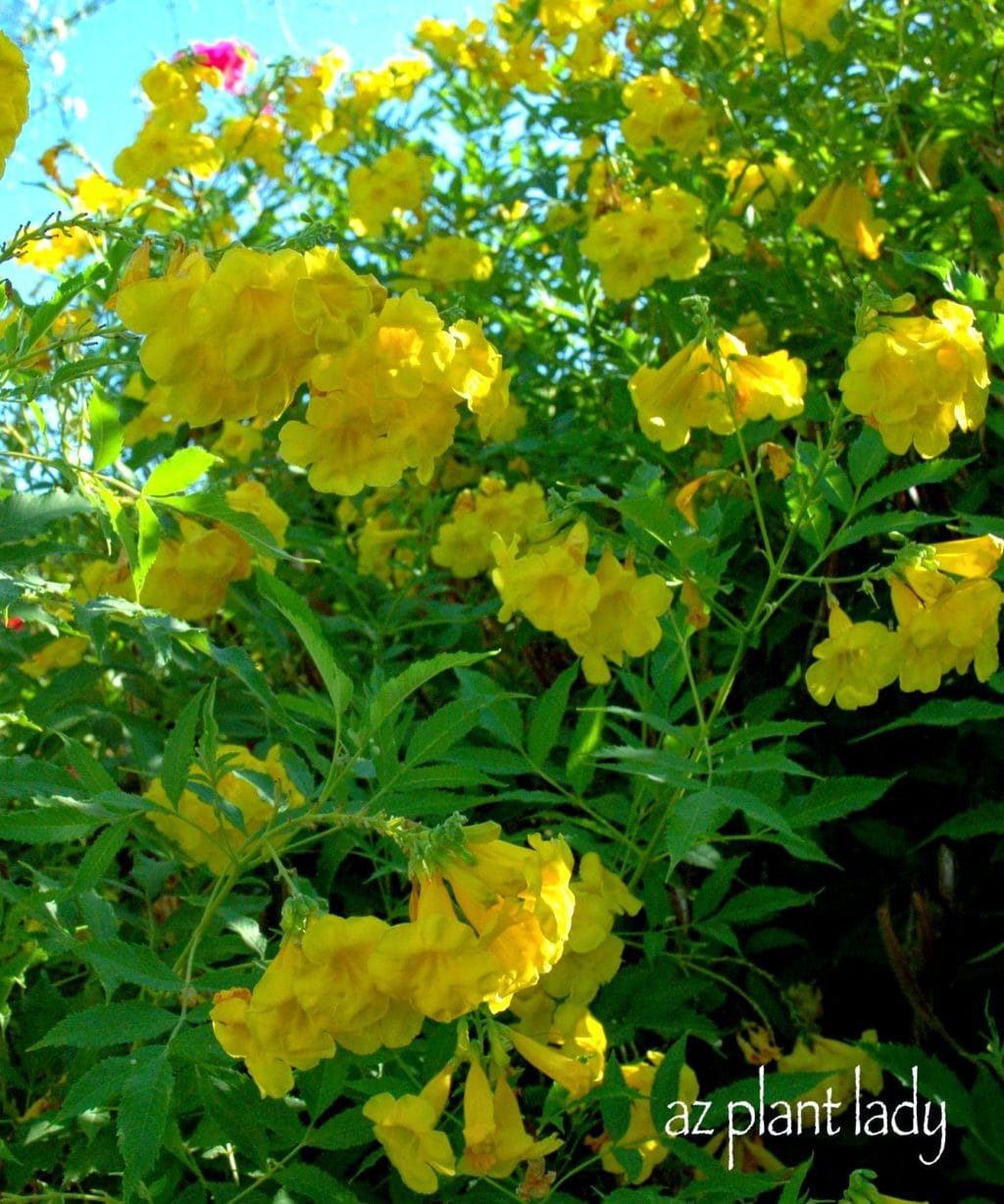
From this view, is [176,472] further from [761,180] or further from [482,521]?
[761,180]

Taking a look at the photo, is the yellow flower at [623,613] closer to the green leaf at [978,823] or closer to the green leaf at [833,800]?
the green leaf at [833,800]

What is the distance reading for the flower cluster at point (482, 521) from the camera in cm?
228

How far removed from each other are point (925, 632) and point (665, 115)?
1.49 metres

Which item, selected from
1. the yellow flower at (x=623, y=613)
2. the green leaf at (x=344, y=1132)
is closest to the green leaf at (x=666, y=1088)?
the green leaf at (x=344, y=1132)

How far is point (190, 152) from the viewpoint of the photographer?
306 centimetres

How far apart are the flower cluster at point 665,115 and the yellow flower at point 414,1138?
1.97 metres

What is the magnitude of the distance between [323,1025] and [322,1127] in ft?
1.08

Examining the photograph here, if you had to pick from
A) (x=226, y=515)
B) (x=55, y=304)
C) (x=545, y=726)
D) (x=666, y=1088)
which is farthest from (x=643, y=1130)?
(x=55, y=304)

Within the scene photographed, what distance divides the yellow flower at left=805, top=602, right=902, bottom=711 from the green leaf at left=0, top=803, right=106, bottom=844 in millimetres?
793

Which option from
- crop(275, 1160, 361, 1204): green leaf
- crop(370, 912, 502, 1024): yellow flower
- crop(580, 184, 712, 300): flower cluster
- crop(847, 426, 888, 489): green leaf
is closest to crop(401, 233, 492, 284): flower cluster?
crop(580, 184, 712, 300): flower cluster

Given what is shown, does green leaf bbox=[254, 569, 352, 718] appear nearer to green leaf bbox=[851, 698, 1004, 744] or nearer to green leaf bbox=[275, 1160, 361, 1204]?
green leaf bbox=[275, 1160, 361, 1204]

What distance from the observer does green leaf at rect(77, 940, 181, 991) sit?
1.12 m

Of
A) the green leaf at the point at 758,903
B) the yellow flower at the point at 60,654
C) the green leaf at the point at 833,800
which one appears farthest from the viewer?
the yellow flower at the point at 60,654

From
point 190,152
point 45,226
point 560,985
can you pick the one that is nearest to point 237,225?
point 190,152
